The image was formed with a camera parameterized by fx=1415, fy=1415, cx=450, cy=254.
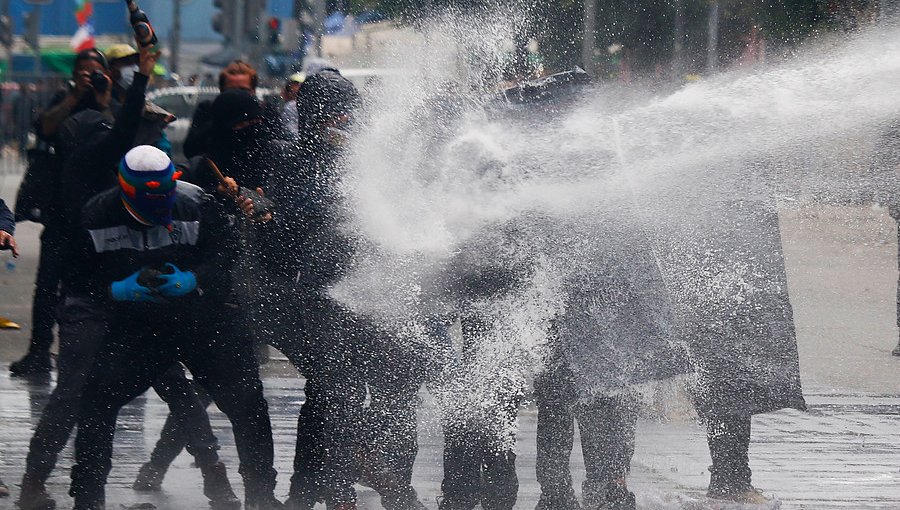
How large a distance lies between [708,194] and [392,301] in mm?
1279

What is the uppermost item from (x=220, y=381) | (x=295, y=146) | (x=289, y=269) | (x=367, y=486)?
(x=295, y=146)

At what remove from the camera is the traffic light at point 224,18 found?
802 inches

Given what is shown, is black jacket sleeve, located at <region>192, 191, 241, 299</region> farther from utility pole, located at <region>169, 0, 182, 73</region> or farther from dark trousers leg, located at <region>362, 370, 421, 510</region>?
utility pole, located at <region>169, 0, 182, 73</region>

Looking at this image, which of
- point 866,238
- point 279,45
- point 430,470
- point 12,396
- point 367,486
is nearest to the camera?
point 367,486

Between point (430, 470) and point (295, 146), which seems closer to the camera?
point (295, 146)

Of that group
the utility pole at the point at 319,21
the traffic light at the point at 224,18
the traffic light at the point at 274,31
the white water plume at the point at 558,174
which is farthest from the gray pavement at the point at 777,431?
the traffic light at the point at 224,18

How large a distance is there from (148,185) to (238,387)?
0.74 m

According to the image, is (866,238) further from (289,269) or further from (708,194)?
(289,269)

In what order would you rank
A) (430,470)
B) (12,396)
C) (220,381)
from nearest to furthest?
1. (220,381)
2. (430,470)
3. (12,396)

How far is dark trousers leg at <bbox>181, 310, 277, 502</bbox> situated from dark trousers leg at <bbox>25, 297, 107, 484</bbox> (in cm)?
38

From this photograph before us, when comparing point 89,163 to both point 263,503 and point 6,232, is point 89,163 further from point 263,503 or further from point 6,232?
point 263,503

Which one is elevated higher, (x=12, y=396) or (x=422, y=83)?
(x=422, y=83)

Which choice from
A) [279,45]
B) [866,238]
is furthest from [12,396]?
[279,45]

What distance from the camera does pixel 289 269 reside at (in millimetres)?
5020
